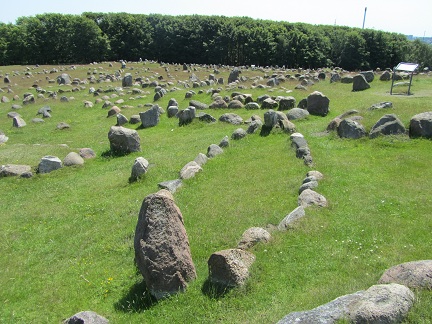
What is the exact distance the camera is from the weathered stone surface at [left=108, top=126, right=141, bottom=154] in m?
20.3

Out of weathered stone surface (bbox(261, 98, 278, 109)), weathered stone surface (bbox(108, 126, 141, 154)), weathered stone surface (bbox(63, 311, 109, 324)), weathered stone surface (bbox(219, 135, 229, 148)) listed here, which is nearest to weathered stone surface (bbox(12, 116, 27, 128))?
weathered stone surface (bbox(108, 126, 141, 154))

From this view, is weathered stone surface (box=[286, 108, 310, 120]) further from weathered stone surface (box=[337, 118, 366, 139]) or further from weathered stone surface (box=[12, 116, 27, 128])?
weathered stone surface (box=[12, 116, 27, 128])

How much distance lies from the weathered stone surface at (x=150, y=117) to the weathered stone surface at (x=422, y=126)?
1481cm

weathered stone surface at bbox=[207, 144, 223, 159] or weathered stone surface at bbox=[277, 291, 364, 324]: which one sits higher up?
weathered stone surface at bbox=[277, 291, 364, 324]

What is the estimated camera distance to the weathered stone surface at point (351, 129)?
1805 cm

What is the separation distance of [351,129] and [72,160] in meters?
12.6

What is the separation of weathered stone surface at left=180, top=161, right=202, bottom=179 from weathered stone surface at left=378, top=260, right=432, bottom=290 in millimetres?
8945

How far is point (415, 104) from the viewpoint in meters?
22.2

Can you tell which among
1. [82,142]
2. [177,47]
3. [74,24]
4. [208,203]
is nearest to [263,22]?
[177,47]

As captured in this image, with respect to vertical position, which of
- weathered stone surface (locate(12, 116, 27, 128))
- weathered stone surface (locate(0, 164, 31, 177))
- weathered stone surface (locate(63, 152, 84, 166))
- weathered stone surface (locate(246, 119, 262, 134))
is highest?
weathered stone surface (locate(246, 119, 262, 134))

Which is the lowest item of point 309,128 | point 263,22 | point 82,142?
point 82,142

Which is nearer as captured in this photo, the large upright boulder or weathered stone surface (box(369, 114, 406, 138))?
the large upright boulder

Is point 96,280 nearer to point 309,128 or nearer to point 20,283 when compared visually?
point 20,283

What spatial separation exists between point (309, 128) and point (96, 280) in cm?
1398
